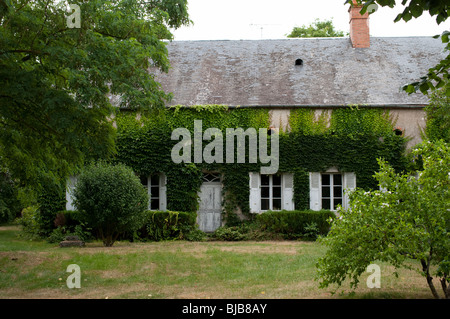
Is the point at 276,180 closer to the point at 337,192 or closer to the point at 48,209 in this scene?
the point at 337,192

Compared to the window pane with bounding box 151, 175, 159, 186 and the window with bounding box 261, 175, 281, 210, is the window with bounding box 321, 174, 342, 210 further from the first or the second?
the window pane with bounding box 151, 175, 159, 186

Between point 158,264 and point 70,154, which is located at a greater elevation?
point 70,154

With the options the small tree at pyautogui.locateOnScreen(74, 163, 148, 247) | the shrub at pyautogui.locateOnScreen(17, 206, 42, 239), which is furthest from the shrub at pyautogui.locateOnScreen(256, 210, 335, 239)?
the shrub at pyautogui.locateOnScreen(17, 206, 42, 239)

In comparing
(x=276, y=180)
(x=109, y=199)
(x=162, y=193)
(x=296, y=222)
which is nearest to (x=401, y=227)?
(x=109, y=199)

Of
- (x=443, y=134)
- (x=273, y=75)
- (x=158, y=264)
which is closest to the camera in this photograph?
(x=158, y=264)

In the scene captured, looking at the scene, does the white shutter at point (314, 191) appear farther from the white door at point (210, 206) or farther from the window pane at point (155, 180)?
the window pane at point (155, 180)

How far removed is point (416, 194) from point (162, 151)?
37.0 feet

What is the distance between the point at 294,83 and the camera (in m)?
17.4

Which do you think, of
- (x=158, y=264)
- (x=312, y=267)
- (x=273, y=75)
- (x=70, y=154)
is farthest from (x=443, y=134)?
(x=70, y=154)

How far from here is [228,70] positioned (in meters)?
18.3

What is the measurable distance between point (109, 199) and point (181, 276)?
433 cm

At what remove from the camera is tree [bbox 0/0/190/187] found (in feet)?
24.3

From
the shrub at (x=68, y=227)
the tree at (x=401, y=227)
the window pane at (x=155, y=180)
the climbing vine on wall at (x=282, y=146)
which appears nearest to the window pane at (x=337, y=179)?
the climbing vine on wall at (x=282, y=146)

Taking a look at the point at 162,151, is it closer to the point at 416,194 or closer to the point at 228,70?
the point at 228,70
